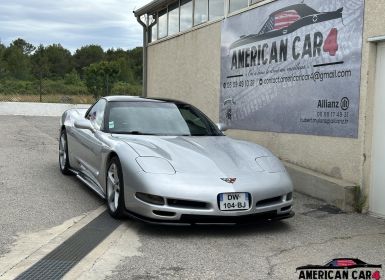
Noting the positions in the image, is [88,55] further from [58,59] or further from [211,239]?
[211,239]

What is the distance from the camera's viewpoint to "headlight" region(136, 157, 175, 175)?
16.2ft

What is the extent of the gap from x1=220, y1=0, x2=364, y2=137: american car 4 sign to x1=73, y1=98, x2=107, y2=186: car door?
3.05 meters

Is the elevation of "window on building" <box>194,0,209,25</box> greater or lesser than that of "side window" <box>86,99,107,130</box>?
greater

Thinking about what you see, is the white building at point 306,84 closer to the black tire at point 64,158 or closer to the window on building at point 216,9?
the window on building at point 216,9

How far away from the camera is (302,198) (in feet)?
23.0

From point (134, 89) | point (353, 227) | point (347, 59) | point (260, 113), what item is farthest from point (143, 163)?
point (134, 89)

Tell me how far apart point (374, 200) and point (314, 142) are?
1531 mm

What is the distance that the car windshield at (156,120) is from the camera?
6262mm

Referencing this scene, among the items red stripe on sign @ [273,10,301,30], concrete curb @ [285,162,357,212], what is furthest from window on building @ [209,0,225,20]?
concrete curb @ [285,162,357,212]

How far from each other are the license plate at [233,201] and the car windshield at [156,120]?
1643mm

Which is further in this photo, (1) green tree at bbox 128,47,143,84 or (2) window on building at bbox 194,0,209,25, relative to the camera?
(1) green tree at bbox 128,47,143,84

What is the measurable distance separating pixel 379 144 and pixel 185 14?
826cm

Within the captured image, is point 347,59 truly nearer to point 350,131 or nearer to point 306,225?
point 350,131

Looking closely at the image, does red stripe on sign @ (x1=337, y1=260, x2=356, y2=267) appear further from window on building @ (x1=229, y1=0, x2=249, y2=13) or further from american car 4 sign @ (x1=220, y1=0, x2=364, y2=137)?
window on building @ (x1=229, y1=0, x2=249, y2=13)
